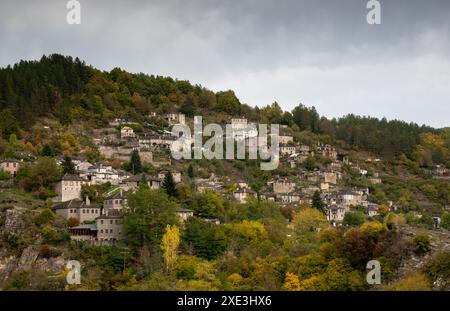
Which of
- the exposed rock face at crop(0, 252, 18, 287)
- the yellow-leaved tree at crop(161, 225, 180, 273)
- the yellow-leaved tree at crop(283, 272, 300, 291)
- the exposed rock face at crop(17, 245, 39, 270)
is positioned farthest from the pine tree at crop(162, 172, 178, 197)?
the yellow-leaved tree at crop(283, 272, 300, 291)

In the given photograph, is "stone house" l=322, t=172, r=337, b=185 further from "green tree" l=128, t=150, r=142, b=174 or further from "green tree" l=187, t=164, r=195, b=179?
"green tree" l=128, t=150, r=142, b=174

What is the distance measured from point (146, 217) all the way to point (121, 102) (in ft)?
157

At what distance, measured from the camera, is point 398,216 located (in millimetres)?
68000

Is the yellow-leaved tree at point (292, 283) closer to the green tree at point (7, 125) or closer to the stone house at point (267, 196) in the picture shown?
the stone house at point (267, 196)

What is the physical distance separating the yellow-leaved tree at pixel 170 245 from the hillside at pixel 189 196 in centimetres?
9

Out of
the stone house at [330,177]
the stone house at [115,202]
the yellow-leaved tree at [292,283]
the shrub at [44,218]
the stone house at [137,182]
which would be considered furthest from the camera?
the stone house at [330,177]

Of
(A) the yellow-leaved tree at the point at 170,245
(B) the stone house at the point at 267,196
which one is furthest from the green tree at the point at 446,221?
(A) the yellow-leaved tree at the point at 170,245

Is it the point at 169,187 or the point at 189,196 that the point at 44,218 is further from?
the point at 189,196

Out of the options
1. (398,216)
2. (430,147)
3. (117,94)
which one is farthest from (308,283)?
(430,147)

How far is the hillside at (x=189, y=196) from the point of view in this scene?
45.2 meters

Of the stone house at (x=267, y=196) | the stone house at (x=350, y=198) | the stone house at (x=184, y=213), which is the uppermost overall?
the stone house at (x=184, y=213)

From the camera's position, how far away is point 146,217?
163 feet
